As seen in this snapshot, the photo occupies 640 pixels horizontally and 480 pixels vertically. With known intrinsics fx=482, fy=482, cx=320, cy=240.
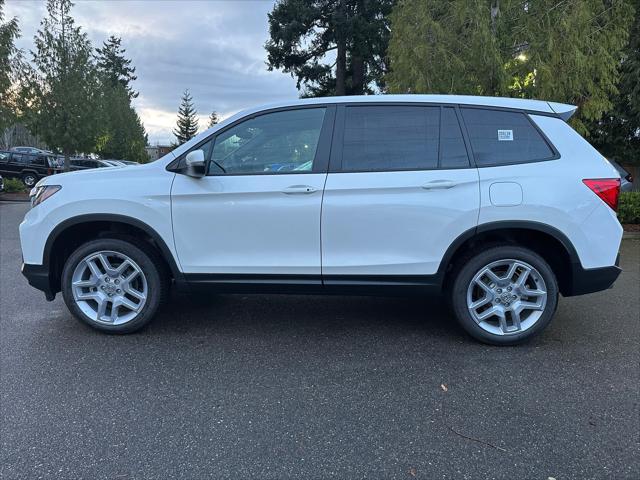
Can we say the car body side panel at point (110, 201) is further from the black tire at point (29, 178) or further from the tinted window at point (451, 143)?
the black tire at point (29, 178)

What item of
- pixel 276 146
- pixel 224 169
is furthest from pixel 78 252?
pixel 276 146

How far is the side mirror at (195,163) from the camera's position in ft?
11.6

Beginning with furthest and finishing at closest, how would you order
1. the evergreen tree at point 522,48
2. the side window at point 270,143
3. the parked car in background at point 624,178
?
1. the evergreen tree at point 522,48
2. the parked car in background at point 624,178
3. the side window at point 270,143

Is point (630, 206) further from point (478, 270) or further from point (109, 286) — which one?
point (109, 286)

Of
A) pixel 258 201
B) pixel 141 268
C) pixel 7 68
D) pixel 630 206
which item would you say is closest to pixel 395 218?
pixel 258 201

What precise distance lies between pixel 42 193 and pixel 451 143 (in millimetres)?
3246

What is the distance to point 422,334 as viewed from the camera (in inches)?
158

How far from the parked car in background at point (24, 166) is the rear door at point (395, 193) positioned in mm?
22880

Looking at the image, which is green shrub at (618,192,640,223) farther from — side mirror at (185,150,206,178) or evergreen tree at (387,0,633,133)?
side mirror at (185,150,206,178)

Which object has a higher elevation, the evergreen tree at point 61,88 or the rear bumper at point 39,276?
the evergreen tree at point 61,88

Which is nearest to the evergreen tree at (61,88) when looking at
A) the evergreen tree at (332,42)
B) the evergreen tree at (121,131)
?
the evergreen tree at (332,42)

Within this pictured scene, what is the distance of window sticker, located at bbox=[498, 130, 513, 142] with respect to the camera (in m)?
3.62

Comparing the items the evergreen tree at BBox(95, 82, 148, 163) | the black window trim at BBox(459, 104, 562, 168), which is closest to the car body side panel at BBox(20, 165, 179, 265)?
the black window trim at BBox(459, 104, 562, 168)

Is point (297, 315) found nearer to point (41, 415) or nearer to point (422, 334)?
point (422, 334)
